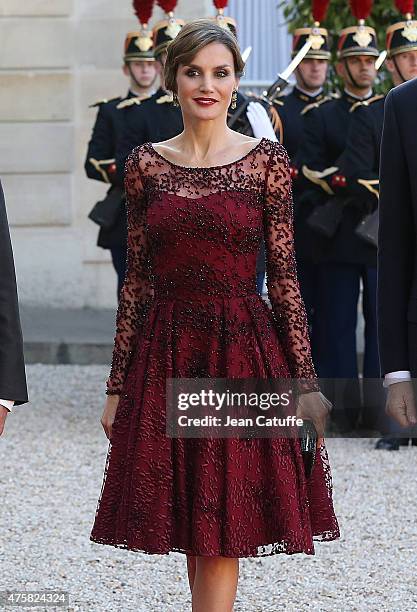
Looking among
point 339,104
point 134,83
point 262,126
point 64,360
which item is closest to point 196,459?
point 262,126

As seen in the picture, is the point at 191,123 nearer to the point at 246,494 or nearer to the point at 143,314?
the point at 143,314

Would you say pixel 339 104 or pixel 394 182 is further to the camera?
pixel 339 104

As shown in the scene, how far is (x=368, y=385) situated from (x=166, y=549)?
14.9 ft

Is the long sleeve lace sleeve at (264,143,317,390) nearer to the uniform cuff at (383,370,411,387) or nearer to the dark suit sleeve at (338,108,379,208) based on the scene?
the uniform cuff at (383,370,411,387)

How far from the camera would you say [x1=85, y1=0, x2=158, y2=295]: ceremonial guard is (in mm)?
8625

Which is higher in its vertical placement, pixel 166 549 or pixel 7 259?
pixel 7 259

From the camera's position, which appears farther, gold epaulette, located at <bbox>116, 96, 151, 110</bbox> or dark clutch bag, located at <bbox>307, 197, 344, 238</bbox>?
gold epaulette, located at <bbox>116, 96, 151, 110</bbox>

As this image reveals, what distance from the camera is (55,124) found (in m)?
12.9

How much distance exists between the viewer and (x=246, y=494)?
153 inches

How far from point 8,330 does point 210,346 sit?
1.66 feet

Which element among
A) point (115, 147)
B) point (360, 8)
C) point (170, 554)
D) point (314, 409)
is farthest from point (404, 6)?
point (314, 409)

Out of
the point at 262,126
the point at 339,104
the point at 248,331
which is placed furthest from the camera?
the point at 339,104

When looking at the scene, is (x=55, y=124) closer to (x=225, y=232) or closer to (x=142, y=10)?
(x=142, y=10)

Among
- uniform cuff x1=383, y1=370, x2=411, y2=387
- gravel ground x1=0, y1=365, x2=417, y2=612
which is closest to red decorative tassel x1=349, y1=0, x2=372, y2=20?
gravel ground x1=0, y1=365, x2=417, y2=612
